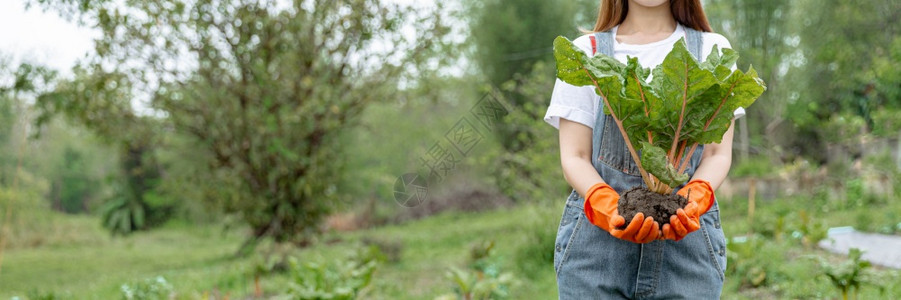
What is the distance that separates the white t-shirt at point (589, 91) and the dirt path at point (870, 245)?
150 inches

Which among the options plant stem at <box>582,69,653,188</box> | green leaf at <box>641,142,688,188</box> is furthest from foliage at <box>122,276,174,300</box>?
green leaf at <box>641,142,688,188</box>

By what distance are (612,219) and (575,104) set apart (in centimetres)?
37

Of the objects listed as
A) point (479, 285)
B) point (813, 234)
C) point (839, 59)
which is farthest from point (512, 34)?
point (479, 285)

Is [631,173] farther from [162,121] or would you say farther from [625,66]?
[162,121]

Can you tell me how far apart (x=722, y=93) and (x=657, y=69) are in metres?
0.14

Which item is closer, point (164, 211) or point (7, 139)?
point (7, 139)

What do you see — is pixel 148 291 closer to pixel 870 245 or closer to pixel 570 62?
pixel 570 62

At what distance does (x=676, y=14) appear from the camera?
183cm

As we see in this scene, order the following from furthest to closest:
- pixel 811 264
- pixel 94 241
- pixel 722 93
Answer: pixel 94 241, pixel 811 264, pixel 722 93

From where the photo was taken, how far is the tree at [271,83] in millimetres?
8016

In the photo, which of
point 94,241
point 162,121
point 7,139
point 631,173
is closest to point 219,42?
point 162,121

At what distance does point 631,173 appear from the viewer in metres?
1.66

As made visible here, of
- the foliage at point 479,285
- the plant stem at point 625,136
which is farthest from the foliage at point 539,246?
the plant stem at point 625,136

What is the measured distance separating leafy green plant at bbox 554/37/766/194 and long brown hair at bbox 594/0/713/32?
33cm
